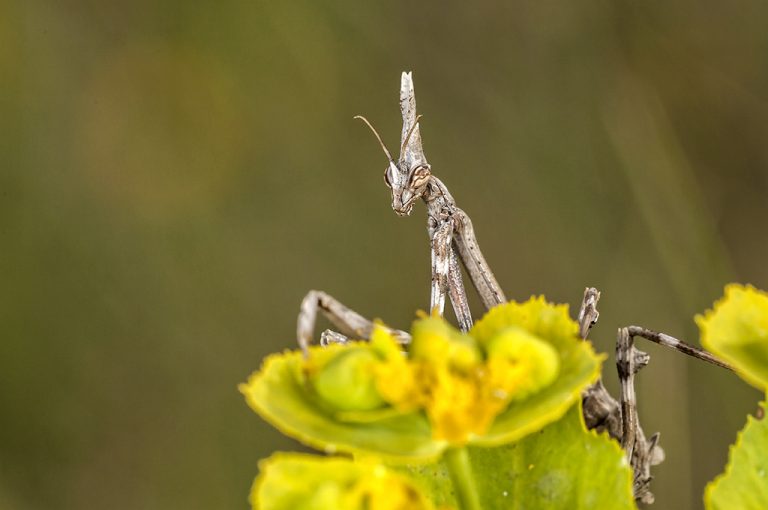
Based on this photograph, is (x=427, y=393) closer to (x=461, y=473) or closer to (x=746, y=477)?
(x=461, y=473)

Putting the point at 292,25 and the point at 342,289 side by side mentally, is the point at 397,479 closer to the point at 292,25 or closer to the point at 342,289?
the point at 342,289

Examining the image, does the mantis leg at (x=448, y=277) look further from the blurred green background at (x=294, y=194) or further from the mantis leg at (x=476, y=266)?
the blurred green background at (x=294, y=194)

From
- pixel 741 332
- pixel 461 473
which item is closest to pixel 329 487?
pixel 461 473

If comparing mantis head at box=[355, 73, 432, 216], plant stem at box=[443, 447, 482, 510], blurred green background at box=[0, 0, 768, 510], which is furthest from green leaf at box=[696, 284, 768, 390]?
blurred green background at box=[0, 0, 768, 510]

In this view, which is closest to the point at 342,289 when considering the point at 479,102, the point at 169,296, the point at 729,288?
the point at 169,296

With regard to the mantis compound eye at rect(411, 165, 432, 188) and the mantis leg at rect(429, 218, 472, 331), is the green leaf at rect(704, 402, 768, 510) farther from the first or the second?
the mantis compound eye at rect(411, 165, 432, 188)
